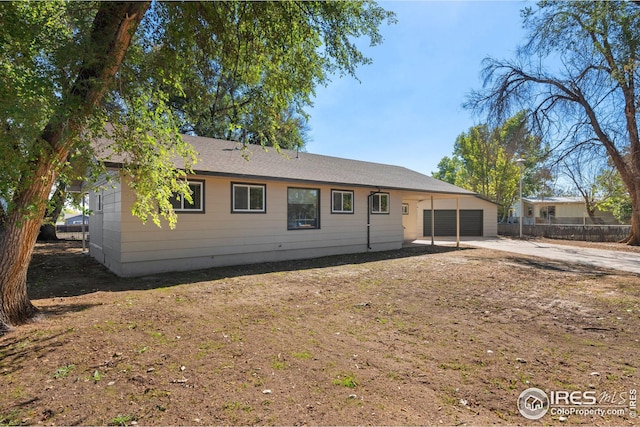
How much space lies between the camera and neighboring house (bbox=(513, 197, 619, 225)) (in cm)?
3453

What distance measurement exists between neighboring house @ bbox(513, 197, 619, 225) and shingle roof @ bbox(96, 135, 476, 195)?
2541 centimetres

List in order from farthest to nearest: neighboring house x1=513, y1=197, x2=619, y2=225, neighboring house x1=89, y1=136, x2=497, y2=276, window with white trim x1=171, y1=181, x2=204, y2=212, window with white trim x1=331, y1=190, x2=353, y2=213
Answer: neighboring house x1=513, y1=197, x2=619, y2=225
window with white trim x1=331, y1=190, x2=353, y2=213
window with white trim x1=171, y1=181, x2=204, y2=212
neighboring house x1=89, y1=136, x2=497, y2=276

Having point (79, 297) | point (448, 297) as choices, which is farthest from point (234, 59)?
point (448, 297)

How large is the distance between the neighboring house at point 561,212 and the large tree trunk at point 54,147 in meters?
37.7

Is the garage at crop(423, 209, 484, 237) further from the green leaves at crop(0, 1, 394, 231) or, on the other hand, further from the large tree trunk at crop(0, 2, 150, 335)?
the large tree trunk at crop(0, 2, 150, 335)

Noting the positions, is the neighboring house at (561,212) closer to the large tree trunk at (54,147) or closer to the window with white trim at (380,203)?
the window with white trim at (380,203)

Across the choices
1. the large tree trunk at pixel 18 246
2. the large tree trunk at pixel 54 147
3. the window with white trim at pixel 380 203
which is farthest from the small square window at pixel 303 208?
the large tree trunk at pixel 18 246

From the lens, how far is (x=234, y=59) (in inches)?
220

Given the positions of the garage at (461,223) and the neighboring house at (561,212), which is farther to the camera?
the neighboring house at (561,212)

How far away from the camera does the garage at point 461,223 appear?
Result: 2330 centimetres

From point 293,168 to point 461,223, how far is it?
52.9 feet

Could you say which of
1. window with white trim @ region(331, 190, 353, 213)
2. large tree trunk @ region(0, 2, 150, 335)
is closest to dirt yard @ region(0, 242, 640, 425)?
large tree trunk @ region(0, 2, 150, 335)

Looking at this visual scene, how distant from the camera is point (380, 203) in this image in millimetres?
13898

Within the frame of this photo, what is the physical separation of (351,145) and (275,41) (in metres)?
20.5
